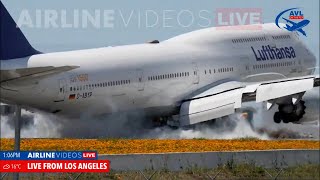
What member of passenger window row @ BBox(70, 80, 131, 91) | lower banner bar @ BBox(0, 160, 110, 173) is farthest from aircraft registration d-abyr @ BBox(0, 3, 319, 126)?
lower banner bar @ BBox(0, 160, 110, 173)

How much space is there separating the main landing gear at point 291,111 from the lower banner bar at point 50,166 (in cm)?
2916

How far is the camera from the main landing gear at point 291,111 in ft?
216

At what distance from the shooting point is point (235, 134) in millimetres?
65375

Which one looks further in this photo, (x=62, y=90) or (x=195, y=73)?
(x=195, y=73)

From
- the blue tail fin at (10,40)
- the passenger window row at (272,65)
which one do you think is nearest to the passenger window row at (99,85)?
the blue tail fin at (10,40)

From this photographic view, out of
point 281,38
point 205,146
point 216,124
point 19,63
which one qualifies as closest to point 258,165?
point 205,146

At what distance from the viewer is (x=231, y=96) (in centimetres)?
6419

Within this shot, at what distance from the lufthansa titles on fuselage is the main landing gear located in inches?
243

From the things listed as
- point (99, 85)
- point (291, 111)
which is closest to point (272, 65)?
point (291, 111)

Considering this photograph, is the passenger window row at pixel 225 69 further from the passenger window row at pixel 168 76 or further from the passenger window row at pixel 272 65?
the passenger window row at pixel 168 76

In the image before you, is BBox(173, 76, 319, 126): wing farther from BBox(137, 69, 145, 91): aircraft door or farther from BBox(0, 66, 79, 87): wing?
BBox(0, 66, 79, 87): wing

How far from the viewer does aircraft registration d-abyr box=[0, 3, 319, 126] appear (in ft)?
181

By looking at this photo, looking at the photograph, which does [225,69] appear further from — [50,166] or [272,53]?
[50,166]

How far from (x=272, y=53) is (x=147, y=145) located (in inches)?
931
